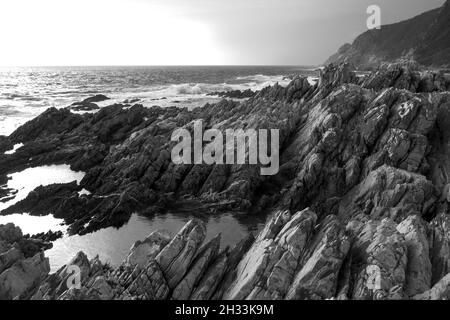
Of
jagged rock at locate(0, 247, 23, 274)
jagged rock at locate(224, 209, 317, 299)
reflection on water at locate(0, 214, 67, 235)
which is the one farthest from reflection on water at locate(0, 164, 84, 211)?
jagged rock at locate(224, 209, 317, 299)

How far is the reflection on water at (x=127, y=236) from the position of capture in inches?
1199

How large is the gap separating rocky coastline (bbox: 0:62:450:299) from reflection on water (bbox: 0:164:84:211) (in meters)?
1.88

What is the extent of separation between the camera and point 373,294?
17.6 meters

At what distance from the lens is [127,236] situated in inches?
1335

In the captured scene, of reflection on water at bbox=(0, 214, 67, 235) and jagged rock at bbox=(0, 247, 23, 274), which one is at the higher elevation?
jagged rock at bbox=(0, 247, 23, 274)

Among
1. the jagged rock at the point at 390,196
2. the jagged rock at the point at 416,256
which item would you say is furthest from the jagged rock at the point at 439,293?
the jagged rock at the point at 390,196

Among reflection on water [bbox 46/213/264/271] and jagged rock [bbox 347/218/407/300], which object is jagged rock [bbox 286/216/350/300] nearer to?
jagged rock [bbox 347/218/407/300]

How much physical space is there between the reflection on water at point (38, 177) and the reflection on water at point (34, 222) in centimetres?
412

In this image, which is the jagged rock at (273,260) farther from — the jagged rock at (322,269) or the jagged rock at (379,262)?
the jagged rock at (379,262)

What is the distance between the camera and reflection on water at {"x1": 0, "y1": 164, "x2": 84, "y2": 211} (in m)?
42.8

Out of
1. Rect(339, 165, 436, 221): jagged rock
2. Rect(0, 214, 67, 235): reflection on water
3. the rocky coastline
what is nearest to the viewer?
the rocky coastline

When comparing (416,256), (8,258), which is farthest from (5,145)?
(416,256)

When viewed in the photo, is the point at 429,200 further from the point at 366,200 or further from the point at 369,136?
the point at 369,136
